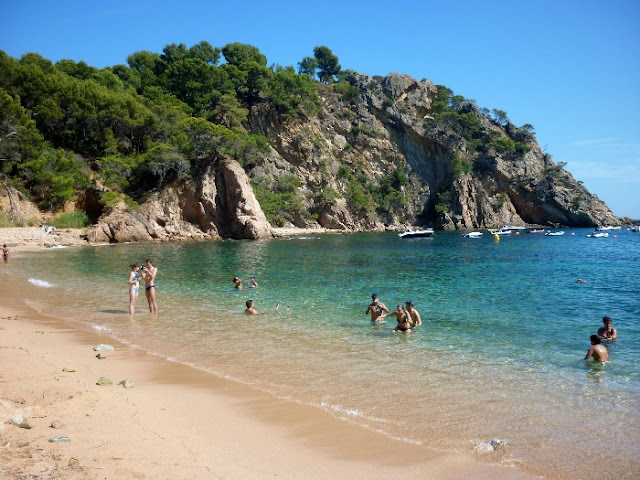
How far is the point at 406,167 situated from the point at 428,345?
8447 cm

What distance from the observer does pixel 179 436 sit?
19.7ft

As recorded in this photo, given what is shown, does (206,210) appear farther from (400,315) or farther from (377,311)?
(400,315)

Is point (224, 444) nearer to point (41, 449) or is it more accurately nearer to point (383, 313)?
point (41, 449)

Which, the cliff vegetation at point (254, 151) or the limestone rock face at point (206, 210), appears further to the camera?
the limestone rock face at point (206, 210)

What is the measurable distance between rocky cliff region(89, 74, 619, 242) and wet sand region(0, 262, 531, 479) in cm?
6202

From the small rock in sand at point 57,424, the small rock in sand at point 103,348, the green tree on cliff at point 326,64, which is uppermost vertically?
the green tree on cliff at point 326,64

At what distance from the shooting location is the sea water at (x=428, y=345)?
22.1 ft

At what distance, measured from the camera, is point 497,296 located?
63.6 feet

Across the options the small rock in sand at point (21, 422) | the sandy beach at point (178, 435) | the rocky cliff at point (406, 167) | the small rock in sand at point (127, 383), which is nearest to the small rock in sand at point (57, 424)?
the sandy beach at point (178, 435)

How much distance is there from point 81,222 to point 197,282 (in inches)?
1254

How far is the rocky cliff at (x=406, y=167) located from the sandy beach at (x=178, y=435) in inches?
2440

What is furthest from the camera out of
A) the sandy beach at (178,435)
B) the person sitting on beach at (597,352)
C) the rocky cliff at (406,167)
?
the rocky cliff at (406,167)

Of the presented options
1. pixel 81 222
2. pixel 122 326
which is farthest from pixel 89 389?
pixel 81 222

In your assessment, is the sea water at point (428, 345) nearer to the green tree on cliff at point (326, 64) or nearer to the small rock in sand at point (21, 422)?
the small rock in sand at point (21, 422)
